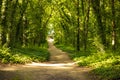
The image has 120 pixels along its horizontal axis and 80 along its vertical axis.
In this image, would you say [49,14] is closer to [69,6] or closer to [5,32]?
[69,6]

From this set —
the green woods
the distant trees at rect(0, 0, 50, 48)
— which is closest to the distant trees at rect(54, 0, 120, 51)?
the green woods

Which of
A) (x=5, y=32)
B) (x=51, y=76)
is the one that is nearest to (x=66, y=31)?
(x=5, y=32)

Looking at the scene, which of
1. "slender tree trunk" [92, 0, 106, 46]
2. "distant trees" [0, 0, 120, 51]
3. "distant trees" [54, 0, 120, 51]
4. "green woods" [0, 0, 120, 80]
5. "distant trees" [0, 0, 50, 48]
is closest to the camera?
"green woods" [0, 0, 120, 80]

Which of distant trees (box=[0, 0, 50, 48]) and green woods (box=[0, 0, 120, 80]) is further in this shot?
distant trees (box=[0, 0, 50, 48])

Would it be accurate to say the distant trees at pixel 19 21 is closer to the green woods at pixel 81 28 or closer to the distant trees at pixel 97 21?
the green woods at pixel 81 28

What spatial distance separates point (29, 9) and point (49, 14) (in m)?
12.2

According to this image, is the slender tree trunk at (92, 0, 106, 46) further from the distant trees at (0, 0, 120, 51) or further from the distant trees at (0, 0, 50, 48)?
the distant trees at (0, 0, 50, 48)

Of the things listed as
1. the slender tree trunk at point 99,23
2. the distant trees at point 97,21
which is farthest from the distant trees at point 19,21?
the slender tree trunk at point 99,23

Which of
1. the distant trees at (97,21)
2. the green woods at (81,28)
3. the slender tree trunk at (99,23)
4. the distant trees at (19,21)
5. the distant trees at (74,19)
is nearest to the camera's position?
the green woods at (81,28)

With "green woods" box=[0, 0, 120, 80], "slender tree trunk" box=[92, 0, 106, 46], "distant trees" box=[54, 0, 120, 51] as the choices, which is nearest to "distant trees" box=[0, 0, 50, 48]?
"green woods" box=[0, 0, 120, 80]

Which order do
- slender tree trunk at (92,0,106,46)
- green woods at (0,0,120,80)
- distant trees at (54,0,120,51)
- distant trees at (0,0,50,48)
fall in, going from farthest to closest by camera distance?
1. distant trees at (0,0,50,48)
2. distant trees at (54,0,120,51)
3. slender tree trunk at (92,0,106,46)
4. green woods at (0,0,120,80)

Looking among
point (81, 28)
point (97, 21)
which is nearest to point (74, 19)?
point (81, 28)

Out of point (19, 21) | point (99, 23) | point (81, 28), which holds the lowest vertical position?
point (81, 28)

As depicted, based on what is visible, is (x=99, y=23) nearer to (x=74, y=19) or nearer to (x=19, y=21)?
(x=19, y=21)
